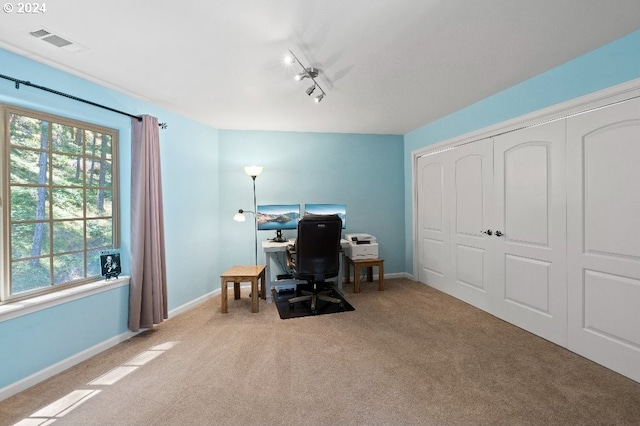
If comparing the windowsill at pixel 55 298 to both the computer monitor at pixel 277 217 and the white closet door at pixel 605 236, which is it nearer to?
the computer monitor at pixel 277 217

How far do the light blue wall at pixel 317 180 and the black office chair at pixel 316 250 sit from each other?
123 centimetres

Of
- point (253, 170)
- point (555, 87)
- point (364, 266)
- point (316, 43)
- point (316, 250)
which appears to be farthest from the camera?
point (364, 266)

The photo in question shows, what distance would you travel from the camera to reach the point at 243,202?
4.21 metres

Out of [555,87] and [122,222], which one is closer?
[555,87]

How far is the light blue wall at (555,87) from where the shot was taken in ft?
6.38

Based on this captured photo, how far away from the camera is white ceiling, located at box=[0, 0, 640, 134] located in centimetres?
158

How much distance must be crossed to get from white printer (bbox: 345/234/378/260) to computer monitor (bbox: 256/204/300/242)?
918 mm

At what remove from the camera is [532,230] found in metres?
2.63

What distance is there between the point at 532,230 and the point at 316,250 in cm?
222

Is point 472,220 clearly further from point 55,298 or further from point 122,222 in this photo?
point 55,298

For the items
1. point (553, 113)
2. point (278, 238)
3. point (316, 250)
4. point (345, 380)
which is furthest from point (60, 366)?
point (553, 113)

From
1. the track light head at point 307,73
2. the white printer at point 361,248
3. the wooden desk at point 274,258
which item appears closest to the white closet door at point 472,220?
the white printer at point 361,248

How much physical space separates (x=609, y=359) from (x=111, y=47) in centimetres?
439

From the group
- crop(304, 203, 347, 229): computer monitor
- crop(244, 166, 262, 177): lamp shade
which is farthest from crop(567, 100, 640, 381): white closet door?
crop(244, 166, 262, 177): lamp shade
